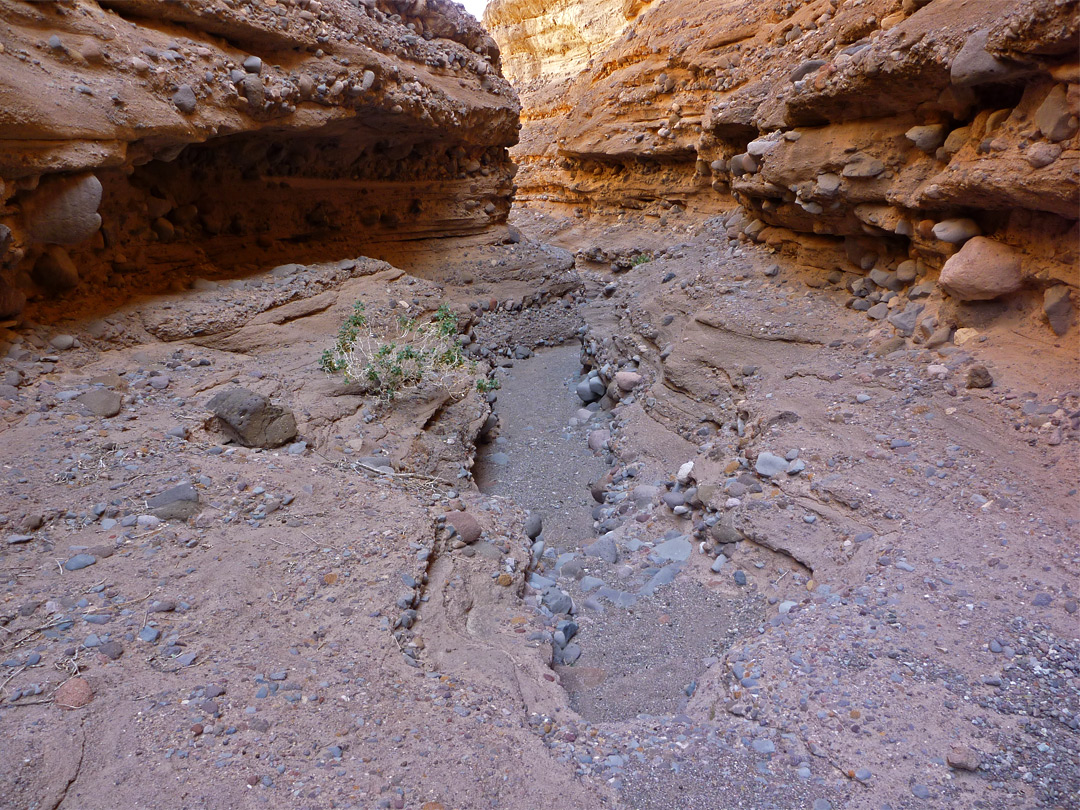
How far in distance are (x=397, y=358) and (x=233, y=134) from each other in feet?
8.80

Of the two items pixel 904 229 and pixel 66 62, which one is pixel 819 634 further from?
pixel 66 62

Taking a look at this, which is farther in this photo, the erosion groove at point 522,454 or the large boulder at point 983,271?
the large boulder at point 983,271

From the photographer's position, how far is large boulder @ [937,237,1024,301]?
365cm

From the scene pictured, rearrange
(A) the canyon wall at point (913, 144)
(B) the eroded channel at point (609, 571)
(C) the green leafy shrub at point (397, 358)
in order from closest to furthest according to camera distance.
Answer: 1. (B) the eroded channel at point (609, 571)
2. (A) the canyon wall at point (913, 144)
3. (C) the green leafy shrub at point (397, 358)

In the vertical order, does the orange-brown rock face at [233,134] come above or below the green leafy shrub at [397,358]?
above

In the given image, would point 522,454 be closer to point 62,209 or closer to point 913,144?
point 62,209

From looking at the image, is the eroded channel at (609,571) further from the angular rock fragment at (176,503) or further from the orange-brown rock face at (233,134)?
the orange-brown rock face at (233,134)

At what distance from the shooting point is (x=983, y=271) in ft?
12.1

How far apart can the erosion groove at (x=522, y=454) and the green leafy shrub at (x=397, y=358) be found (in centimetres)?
4

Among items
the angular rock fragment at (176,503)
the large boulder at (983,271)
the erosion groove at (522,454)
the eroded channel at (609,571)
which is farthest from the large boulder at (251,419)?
the large boulder at (983,271)

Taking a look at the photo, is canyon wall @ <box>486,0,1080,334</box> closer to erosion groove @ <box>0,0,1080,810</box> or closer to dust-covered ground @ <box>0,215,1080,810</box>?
erosion groove @ <box>0,0,1080,810</box>

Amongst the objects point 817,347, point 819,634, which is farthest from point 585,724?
point 817,347

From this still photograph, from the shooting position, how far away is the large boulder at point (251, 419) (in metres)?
3.76

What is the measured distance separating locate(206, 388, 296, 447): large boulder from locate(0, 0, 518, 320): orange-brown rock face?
1.37 metres
